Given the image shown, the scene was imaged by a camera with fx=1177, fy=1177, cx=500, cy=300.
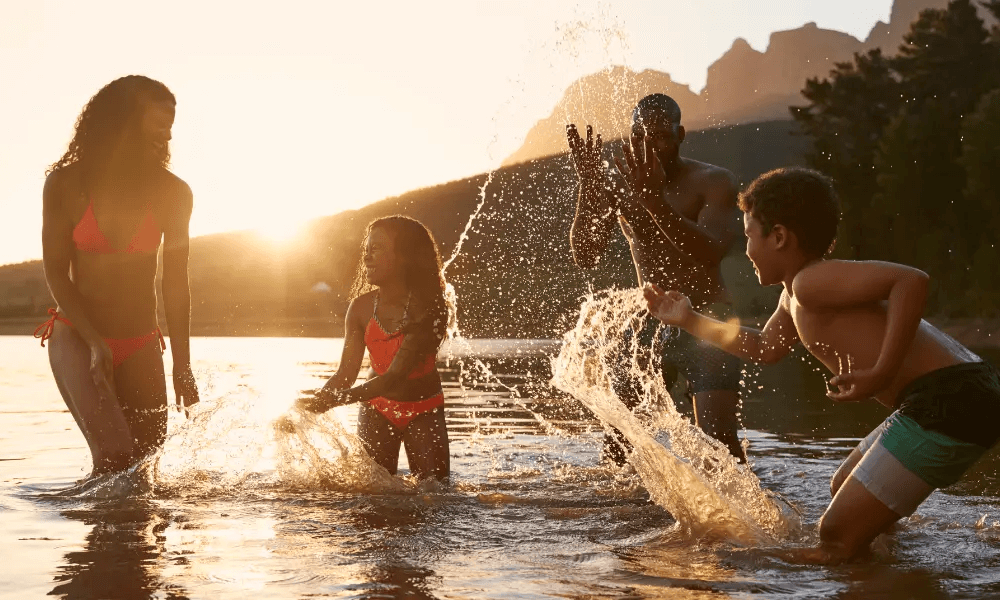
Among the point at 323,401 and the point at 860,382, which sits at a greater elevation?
the point at 860,382

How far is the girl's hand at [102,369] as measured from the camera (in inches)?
220

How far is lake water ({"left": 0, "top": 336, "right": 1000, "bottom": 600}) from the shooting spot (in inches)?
177

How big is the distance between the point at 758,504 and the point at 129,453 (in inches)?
122

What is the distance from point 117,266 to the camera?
5.80 m

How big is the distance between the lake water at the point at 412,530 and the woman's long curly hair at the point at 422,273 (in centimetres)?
81

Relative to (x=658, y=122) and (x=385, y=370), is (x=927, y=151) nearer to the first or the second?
(x=658, y=122)

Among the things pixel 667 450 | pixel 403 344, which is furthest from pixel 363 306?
pixel 667 450

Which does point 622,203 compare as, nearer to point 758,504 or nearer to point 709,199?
point 709,199

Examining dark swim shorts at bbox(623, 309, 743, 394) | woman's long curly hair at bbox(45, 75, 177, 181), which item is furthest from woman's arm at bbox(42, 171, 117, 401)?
dark swim shorts at bbox(623, 309, 743, 394)

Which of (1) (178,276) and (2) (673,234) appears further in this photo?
(2) (673,234)

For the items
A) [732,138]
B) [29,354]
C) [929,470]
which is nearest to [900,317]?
[929,470]

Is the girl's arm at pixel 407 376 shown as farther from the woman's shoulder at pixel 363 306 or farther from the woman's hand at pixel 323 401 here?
the woman's shoulder at pixel 363 306

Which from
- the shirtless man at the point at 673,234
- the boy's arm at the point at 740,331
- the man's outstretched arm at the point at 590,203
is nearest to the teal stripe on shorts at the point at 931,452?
the boy's arm at the point at 740,331

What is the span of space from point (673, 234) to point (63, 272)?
327 cm
